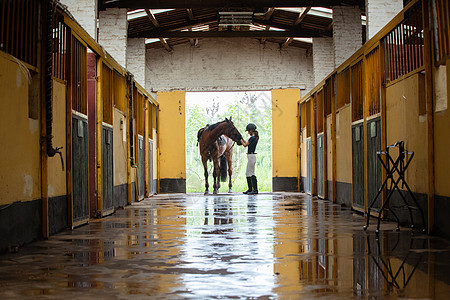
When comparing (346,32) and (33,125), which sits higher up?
(346,32)

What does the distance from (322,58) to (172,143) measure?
5.34 metres

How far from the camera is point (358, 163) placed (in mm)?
9117

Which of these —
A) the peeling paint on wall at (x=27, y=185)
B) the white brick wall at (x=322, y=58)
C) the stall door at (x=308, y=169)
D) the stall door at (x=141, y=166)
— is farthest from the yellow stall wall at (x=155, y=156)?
the peeling paint on wall at (x=27, y=185)

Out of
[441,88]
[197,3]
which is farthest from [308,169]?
[441,88]

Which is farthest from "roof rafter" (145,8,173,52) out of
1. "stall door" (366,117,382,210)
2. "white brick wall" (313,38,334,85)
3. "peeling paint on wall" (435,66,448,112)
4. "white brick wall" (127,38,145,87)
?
"peeling paint on wall" (435,66,448,112)

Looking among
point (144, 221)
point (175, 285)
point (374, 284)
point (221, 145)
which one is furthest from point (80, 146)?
point (221, 145)

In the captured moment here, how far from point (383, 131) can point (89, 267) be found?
4858 millimetres

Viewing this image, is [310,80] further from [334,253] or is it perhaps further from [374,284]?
[374,284]

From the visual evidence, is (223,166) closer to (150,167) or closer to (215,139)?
(215,139)

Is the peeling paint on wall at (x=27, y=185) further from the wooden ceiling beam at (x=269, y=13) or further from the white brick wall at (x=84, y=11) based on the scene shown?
the wooden ceiling beam at (x=269, y=13)

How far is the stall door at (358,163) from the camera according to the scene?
8867 millimetres

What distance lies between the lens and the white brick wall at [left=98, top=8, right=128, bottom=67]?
14266 millimetres

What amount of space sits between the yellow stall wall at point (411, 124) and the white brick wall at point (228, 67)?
454 inches

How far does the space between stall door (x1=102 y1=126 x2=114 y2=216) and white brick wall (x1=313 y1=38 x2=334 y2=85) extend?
8901mm
